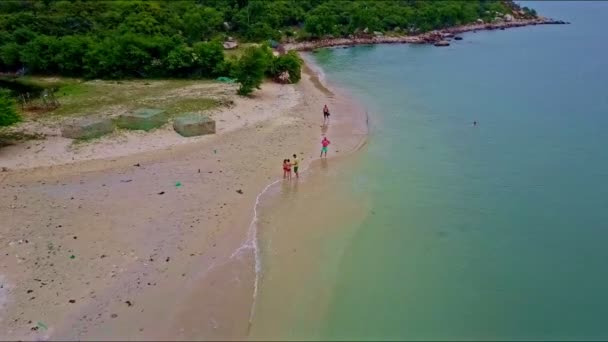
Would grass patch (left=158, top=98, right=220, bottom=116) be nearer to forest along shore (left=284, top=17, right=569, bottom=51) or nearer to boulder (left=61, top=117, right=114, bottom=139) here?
boulder (left=61, top=117, right=114, bottom=139)

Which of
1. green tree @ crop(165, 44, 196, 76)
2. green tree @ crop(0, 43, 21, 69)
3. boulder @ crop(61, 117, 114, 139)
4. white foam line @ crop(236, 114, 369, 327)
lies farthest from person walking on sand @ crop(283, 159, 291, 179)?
green tree @ crop(0, 43, 21, 69)

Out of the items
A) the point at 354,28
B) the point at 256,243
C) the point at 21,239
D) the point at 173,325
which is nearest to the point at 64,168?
the point at 21,239

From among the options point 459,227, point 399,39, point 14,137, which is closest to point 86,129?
point 14,137

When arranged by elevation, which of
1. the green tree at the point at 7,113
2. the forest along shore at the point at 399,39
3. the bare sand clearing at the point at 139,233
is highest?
the forest along shore at the point at 399,39

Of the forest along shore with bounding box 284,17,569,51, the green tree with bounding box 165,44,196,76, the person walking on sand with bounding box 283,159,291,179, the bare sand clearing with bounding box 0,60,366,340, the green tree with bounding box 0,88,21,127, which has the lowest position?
the bare sand clearing with bounding box 0,60,366,340

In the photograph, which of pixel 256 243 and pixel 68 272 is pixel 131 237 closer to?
pixel 68 272

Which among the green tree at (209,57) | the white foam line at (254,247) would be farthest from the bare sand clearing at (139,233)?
the green tree at (209,57)

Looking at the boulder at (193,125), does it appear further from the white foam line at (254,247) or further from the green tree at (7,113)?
the white foam line at (254,247)
